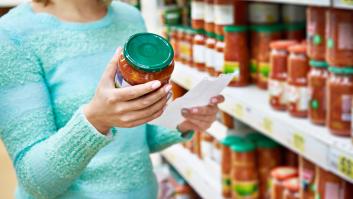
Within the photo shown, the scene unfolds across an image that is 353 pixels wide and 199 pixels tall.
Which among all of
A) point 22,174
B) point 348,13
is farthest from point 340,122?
point 22,174

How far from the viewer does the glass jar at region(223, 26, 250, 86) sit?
228 centimetres

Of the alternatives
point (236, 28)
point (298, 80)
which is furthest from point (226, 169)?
point (298, 80)

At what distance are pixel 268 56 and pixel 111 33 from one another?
0.94 meters

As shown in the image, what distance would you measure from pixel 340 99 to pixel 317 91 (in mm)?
142

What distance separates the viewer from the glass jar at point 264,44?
7.12 ft

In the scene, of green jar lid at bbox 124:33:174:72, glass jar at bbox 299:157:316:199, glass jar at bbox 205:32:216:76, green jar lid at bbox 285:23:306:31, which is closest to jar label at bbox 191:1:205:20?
glass jar at bbox 205:32:216:76

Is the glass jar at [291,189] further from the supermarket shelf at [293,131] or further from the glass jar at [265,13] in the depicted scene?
the glass jar at [265,13]

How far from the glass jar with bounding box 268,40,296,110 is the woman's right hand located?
93cm

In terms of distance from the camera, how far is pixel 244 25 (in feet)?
7.52

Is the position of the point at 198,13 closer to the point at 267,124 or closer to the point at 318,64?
the point at 267,124

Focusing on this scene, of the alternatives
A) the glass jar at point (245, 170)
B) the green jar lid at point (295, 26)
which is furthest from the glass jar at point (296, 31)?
the glass jar at point (245, 170)

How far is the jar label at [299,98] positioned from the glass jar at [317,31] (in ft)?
0.48

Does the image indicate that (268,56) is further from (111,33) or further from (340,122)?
(111,33)

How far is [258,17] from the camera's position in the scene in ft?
7.40
